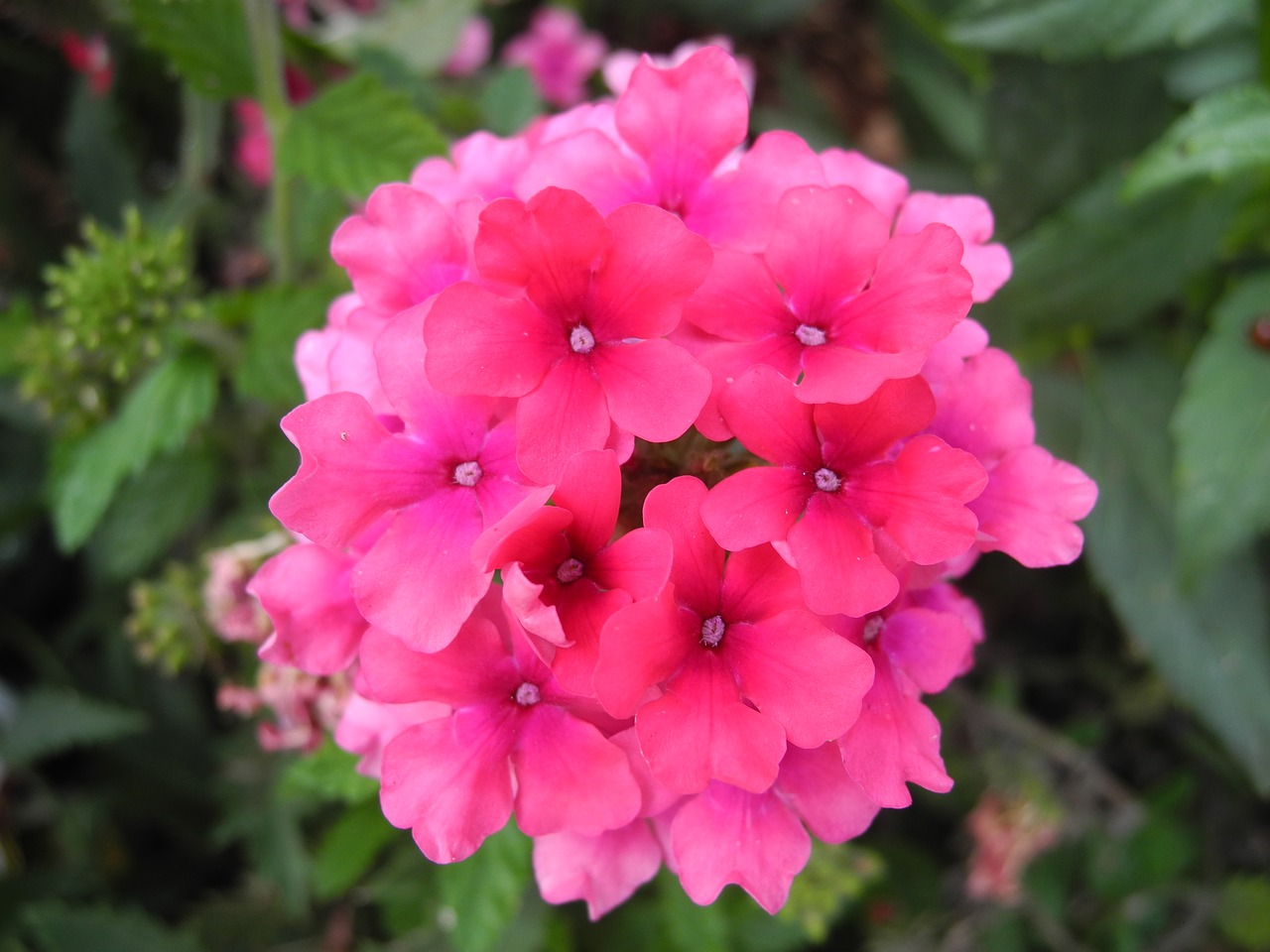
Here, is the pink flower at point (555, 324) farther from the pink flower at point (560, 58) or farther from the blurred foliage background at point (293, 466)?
the pink flower at point (560, 58)

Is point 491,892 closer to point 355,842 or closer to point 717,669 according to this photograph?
point 355,842

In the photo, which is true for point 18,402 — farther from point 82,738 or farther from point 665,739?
point 665,739

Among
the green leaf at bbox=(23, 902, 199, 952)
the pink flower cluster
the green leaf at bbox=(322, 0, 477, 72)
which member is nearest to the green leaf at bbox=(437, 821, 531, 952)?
the pink flower cluster

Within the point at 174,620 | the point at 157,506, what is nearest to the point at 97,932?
the point at 174,620

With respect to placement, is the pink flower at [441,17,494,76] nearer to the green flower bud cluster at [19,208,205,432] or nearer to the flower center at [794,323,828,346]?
the green flower bud cluster at [19,208,205,432]

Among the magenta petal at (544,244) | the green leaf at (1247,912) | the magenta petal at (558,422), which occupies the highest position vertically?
the magenta petal at (544,244)

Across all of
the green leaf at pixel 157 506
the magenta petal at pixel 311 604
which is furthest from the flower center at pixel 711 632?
the green leaf at pixel 157 506
